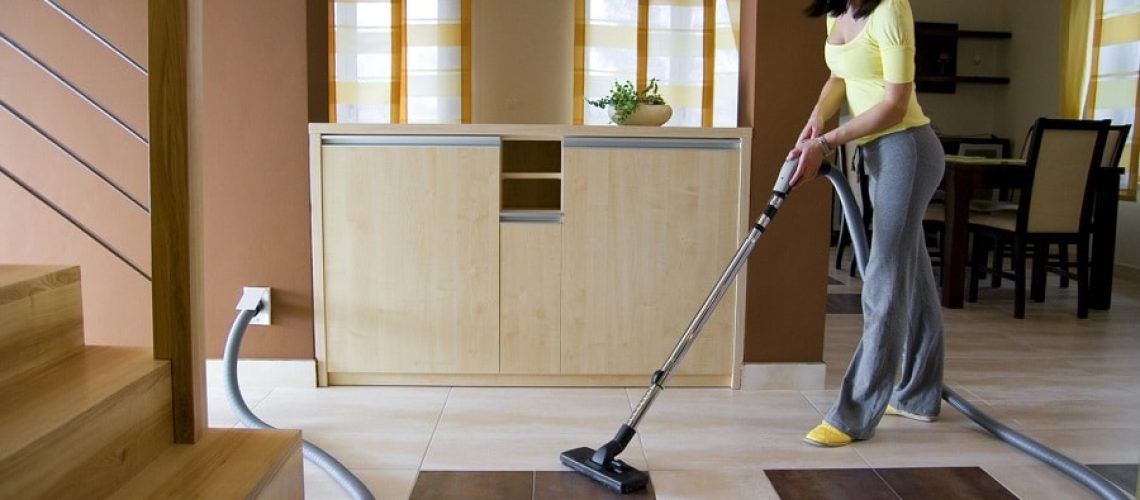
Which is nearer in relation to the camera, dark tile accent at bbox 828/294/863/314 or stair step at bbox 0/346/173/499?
stair step at bbox 0/346/173/499

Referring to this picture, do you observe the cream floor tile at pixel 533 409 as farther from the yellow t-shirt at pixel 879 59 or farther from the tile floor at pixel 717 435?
the yellow t-shirt at pixel 879 59

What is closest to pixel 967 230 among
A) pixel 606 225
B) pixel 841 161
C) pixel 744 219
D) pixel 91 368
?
pixel 841 161

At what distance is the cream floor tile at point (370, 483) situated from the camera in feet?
6.37

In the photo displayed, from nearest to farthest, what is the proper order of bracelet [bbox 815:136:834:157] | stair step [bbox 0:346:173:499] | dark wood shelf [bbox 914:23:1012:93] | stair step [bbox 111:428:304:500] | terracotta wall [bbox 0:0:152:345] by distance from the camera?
stair step [bbox 0:346:173:499]
stair step [bbox 111:428:304:500]
bracelet [bbox 815:136:834:157]
terracotta wall [bbox 0:0:152:345]
dark wood shelf [bbox 914:23:1012:93]

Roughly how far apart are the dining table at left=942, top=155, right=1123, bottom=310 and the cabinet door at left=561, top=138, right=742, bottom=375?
1.95 meters

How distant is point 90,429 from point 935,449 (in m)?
1.93

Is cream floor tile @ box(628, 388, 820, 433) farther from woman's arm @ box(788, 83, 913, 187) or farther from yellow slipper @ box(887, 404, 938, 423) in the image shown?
woman's arm @ box(788, 83, 913, 187)

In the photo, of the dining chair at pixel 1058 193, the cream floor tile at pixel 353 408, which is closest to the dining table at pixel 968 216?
the dining chair at pixel 1058 193

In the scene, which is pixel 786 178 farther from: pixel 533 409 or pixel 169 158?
pixel 169 158

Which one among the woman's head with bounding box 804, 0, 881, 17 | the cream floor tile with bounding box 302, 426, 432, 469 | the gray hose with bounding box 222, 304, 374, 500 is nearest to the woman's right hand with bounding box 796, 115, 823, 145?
the woman's head with bounding box 804, 0, 881, 17

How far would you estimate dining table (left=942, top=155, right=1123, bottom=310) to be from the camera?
4207mm

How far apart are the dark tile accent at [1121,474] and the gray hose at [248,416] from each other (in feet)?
5.57

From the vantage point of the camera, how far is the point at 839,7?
2195 millimetres

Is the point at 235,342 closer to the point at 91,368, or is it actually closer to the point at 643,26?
the point at 91,368
